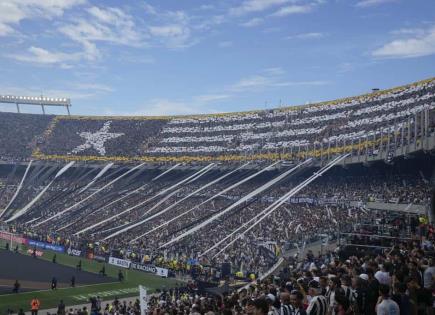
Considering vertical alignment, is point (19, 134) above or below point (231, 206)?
above

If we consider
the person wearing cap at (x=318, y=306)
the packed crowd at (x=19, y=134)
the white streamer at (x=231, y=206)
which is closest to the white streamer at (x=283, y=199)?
the white streamer at (x=231, y=206)

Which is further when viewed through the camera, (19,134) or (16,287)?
(19,134)

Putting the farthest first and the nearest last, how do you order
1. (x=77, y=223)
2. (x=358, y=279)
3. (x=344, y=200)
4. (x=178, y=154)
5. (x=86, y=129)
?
(x=86, y=129) < (x=178, y=154) < (x=77, y=223) < (x=344, y=200) < (x=358, y=279)

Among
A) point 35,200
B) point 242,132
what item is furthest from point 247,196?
point 35,200

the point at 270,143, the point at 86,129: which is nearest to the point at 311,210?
the point at 270,143

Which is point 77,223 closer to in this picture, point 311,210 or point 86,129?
point 311,210

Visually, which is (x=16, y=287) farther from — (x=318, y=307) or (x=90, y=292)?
(x=318, y=307)

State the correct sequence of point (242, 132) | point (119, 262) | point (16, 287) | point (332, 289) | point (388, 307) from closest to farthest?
point (388, 307), point (332, 289), point (16, 287), point (119, 262), point (242, 132)

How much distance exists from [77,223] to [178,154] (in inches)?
611

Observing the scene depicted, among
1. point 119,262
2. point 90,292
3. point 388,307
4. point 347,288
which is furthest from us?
point 119,262

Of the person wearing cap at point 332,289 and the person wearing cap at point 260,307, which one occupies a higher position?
the person wearing cap at point 260,307

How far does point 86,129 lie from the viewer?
69438 millimetres

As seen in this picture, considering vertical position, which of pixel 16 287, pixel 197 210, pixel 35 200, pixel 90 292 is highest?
pixel 197 210

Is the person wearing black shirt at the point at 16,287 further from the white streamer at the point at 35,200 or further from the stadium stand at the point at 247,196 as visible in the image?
the white streamer at the point at 35,200
